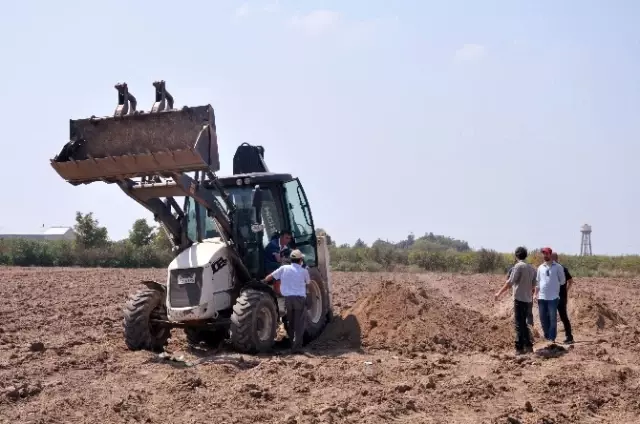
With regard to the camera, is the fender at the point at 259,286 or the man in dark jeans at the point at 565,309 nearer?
the fender at the point at 259,286

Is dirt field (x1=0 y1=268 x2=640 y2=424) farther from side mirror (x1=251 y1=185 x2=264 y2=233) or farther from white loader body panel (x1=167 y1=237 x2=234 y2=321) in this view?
side mirror (x1=251 y1=185 x2=264 y2=233)

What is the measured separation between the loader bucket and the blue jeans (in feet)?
18.0

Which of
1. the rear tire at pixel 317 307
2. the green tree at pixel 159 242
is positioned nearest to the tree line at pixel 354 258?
the green tree at pixel 159 242

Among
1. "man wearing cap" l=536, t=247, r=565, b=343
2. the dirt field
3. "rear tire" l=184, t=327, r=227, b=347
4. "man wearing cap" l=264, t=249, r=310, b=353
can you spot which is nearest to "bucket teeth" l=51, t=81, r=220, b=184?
"man wearing cap" l=264, t=249, r=310, b=353

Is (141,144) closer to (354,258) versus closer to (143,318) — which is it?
(143,318)

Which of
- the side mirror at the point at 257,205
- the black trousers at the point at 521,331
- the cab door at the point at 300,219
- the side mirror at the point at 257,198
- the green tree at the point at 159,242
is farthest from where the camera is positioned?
the green tree at the point at 159,242

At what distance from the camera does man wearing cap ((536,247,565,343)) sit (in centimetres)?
1267

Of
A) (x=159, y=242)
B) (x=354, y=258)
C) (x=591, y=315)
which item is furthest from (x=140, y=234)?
(x=591, y=315)

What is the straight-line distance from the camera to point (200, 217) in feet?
42.4

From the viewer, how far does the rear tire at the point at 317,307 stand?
13330 mm

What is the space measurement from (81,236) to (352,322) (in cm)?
4292

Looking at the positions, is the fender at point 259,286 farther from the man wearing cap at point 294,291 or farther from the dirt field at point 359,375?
the dirt field at point 359,375

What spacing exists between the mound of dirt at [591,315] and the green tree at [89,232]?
41.7 metres

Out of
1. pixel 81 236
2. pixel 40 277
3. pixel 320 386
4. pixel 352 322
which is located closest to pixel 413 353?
pixel 352 322
